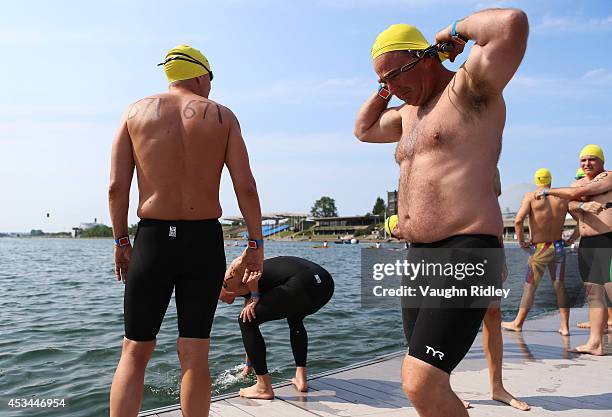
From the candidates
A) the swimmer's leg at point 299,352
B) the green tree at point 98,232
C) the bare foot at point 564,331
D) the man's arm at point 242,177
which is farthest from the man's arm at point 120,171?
the green tree at point 98,232

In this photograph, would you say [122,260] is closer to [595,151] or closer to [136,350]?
[136,350]

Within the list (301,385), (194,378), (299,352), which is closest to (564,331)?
(299,352)

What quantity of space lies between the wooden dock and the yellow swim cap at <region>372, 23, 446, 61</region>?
2.70 meters

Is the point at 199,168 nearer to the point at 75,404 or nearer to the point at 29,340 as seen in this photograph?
the point at 75,404

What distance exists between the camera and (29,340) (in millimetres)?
8023

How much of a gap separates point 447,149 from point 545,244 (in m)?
5.52

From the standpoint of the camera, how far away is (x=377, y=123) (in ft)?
10.8

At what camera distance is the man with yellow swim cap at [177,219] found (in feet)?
9.99

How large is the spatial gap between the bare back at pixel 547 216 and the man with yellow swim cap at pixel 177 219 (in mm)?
5191

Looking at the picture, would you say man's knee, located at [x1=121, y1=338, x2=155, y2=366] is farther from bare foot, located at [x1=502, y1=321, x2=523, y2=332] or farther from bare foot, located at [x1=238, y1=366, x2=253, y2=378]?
bare foot, located at [x1=502, y1=321, x2=523, y2=332]

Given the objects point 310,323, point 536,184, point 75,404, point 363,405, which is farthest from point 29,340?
point 536,184

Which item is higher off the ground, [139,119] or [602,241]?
[139,119]

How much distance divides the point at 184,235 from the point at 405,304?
52.9 inches

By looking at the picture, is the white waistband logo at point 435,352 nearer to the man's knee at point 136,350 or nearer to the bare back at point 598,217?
the man's knee at point 136,350
